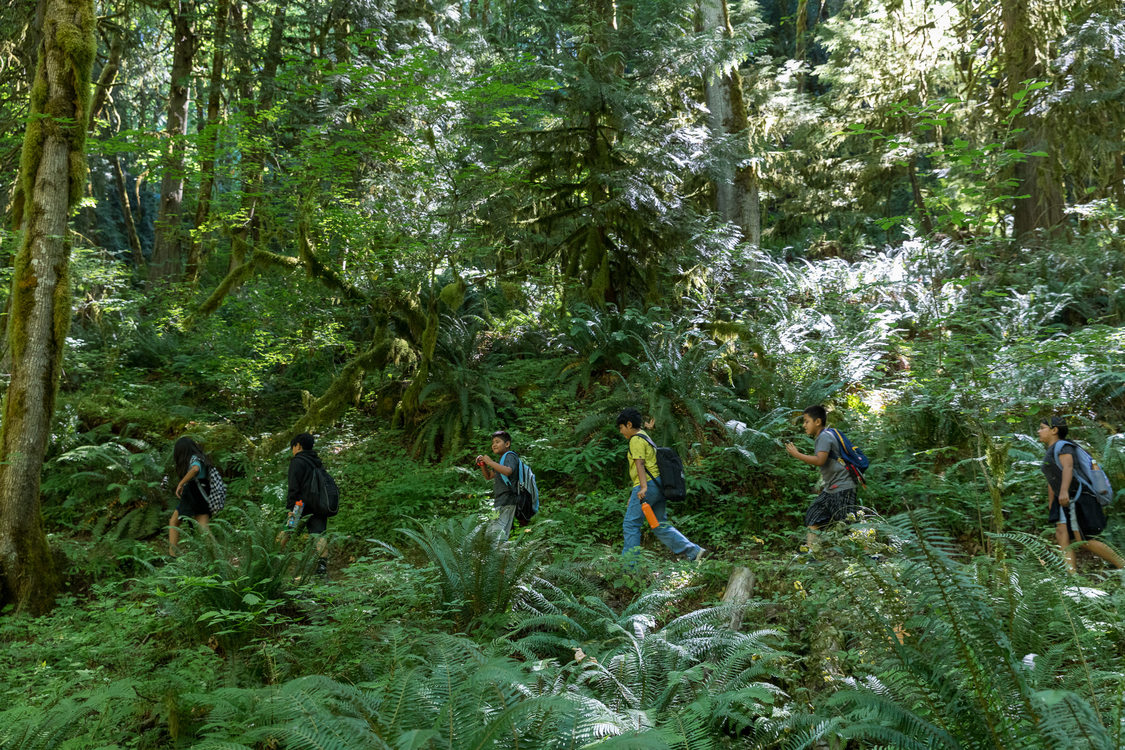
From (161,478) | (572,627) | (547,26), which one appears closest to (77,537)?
(161,478)

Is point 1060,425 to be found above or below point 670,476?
above

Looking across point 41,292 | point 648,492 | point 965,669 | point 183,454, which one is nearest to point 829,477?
point 648,492

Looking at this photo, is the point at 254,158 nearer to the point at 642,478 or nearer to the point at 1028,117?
the point at 642,478

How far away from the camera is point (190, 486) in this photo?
23.8ft

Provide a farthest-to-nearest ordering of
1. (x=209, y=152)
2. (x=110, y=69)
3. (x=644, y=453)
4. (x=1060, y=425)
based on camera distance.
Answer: (x=110, y=69) → (x=209, y=152) → (x=644, y=453) → (x=1060, y=425)

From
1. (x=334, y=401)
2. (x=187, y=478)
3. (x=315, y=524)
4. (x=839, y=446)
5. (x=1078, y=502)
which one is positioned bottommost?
(x=315, y=524)

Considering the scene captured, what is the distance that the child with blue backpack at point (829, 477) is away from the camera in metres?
5.67

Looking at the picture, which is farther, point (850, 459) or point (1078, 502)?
point (850, 459)

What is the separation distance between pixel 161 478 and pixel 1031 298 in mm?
12619

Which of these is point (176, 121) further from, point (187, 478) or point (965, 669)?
point (965, 669)

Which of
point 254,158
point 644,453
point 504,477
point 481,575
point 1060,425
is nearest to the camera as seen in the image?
point 481,575

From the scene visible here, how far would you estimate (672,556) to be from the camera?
679 centimetres

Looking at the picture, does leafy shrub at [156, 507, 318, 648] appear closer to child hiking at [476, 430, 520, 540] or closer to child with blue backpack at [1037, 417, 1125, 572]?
child hiking at [476, 430, 520, 540]

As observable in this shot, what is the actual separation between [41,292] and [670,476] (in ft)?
19.7
